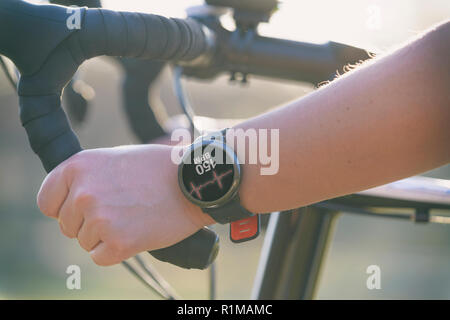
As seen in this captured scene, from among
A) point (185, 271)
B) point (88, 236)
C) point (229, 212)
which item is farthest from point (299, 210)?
point (185, 271)

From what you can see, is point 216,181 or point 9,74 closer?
Answer: point 216,181

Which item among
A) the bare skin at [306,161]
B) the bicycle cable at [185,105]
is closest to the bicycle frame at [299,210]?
the bicycle cable at [185,105]

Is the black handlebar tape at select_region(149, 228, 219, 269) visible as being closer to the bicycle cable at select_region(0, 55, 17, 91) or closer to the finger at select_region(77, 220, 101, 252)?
the finger at select_region(77, 220, 101, 252)

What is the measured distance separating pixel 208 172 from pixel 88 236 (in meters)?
0.20

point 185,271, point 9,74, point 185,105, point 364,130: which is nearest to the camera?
point 364,130

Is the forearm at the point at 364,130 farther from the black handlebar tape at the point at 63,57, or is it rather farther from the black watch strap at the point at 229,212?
the black handlebar tape at the point at 63,57

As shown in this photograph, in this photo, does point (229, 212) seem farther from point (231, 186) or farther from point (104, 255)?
point (104, 255)

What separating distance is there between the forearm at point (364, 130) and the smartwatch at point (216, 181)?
0.02 metres

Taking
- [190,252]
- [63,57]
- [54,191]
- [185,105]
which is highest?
[185,105]

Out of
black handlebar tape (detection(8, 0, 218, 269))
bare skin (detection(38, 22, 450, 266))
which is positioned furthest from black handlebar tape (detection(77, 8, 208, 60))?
bare skin (detection(38, 22, 450, 266))

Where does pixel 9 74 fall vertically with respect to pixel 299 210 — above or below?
above

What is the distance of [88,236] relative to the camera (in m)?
0.74

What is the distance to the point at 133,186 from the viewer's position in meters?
0.75

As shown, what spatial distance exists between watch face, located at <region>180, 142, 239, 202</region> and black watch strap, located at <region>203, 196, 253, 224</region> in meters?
0.02
